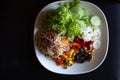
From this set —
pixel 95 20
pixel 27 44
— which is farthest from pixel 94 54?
pixel 27 44

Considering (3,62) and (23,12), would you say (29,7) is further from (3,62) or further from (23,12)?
(3,62)

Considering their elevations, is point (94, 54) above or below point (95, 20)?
below

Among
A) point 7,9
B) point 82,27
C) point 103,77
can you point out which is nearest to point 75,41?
point 82,27

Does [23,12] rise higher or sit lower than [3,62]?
higher

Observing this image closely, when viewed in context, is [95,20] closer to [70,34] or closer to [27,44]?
[70,34]
